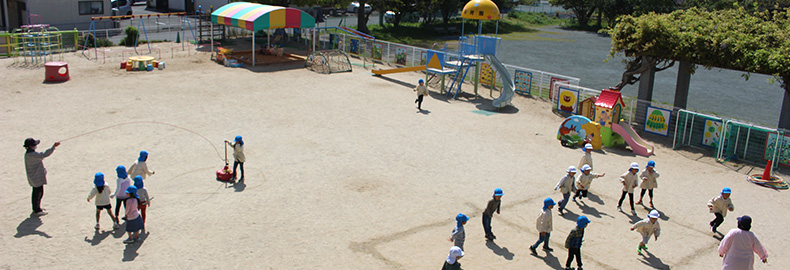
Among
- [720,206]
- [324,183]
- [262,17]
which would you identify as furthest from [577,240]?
[262,17]

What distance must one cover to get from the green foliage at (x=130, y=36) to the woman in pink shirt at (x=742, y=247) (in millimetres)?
33066

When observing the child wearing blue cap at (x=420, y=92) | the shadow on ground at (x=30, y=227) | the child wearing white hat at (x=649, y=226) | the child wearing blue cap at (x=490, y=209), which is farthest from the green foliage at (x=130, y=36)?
the child wearing white hat at (x=649, y=226)

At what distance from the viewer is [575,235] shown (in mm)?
11430

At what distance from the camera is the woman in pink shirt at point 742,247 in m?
10.3

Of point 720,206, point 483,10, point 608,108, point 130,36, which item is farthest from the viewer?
point 130,36

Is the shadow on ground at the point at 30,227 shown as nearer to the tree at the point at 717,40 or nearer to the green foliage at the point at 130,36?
the tree at the point at 717,40

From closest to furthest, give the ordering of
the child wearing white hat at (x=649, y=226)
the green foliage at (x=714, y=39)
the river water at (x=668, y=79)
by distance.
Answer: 1. the child wearing white hat at (x=649, y=226)
2. the green foliage at (x=714, y=39)
3. the river water at (x=668, y=79)

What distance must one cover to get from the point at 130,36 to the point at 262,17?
395 inches

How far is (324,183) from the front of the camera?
16188 mm

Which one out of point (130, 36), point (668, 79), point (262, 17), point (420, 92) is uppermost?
point (262, 17)

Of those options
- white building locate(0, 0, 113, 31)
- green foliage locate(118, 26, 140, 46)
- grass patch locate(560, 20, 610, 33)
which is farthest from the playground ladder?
grass patch locate(560, 20, 610, 33)

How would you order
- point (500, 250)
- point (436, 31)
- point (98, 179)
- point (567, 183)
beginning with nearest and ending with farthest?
point (98, 179), point (500, 250), point (567, 183), point (436, 31)

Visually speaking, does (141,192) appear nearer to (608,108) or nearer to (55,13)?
(608,108)

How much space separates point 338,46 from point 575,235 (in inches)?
1050
